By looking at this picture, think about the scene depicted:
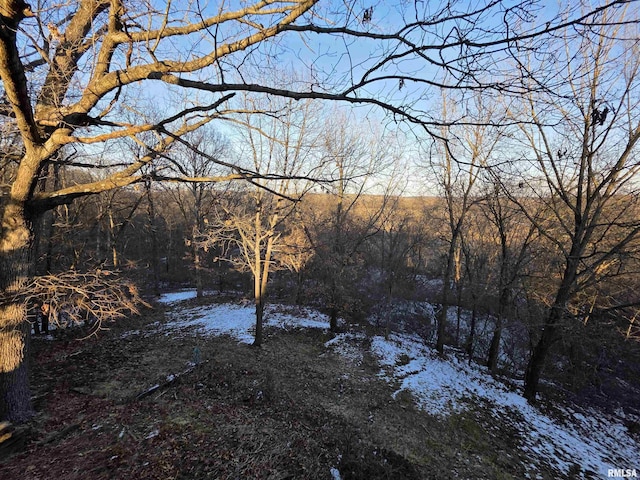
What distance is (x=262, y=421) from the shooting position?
538 cm

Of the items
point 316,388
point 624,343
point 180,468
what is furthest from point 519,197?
point 180,468

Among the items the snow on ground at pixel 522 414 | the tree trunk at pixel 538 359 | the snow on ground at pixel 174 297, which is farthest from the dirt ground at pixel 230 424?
the snow on ground at pixel 174 297

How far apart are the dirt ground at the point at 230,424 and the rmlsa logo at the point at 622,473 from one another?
57.5 inches

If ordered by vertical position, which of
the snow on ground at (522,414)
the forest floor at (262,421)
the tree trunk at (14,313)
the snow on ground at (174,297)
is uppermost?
the tree trunk at (14,313)

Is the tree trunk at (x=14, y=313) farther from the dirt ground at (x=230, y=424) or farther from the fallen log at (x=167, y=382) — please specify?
the fallen log at (x=167, y=382)

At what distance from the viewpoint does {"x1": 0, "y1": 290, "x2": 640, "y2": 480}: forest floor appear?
4066 millimetres

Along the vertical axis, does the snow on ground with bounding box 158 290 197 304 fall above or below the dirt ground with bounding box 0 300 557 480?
below

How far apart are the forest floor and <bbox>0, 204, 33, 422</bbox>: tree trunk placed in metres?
0.56

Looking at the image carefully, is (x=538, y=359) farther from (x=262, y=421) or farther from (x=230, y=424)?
(x=230, y=424)

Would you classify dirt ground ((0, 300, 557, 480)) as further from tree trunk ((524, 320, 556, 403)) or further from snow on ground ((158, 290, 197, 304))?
snow on ground ((158, 290, 197, 304))

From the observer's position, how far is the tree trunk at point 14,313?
153 inches

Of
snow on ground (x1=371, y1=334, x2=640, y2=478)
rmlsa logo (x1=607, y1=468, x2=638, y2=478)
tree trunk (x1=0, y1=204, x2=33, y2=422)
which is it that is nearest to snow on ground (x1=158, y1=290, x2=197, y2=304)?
snow on ground (x1=371, y1=334, x2=640, y2=478)

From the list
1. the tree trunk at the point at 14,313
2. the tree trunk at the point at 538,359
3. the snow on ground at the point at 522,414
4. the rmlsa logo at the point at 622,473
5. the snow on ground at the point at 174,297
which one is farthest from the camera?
the snow on ground at the point at 174,297

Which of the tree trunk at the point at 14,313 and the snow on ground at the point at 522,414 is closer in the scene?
the tree trunk at the point at 14,313
